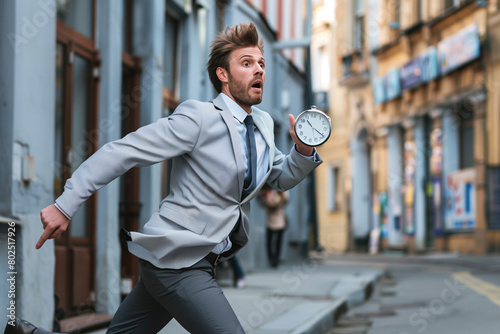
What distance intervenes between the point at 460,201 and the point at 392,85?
246 inches

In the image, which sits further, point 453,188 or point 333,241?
point 333,241

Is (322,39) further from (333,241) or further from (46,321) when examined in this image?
(46,321)

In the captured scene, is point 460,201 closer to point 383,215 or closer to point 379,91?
point 383,215

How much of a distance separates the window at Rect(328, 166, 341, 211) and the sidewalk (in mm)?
20710

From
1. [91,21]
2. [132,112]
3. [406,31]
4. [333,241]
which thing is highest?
[406,31]

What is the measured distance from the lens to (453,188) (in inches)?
971

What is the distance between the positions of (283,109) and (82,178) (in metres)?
17.1

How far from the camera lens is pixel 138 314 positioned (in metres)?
3.44

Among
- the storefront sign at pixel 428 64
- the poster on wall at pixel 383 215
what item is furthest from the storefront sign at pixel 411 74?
the poster on wall at pixel 383 215

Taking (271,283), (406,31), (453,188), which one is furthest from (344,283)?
(406,31)

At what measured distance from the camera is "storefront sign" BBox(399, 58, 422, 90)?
89.1 feet

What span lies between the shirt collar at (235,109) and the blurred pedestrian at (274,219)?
12.6 meters

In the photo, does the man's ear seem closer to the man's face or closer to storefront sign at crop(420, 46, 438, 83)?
the man's face

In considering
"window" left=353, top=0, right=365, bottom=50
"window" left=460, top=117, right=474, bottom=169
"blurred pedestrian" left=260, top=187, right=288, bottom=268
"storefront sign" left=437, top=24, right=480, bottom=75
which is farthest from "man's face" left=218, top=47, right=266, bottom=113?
"window" left=353, top=0, right=365, bottom=50
